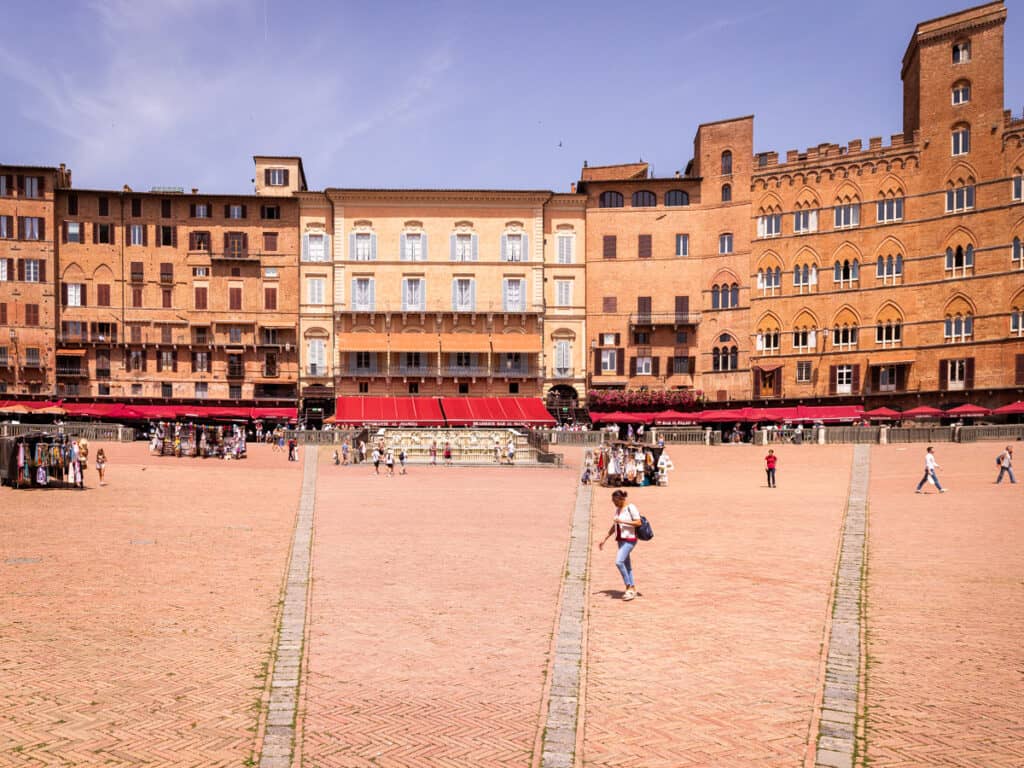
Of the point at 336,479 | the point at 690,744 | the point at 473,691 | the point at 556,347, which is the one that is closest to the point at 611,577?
the point at 473,691

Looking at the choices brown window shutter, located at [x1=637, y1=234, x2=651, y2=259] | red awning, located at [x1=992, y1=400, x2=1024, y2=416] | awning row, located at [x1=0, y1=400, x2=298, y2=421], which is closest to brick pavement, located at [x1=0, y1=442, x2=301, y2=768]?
awning row, located at [x1=0, y1=400, x2=298, y2=421]

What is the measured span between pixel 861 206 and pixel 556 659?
179 ft

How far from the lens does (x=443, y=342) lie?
200 feet

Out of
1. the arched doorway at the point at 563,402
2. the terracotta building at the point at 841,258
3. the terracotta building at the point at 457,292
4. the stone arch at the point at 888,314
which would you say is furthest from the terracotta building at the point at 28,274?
the stone arch at the point at 888,314

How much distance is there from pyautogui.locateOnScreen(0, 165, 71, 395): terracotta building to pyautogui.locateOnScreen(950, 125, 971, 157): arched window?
2274 inches

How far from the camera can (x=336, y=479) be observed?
31844mm

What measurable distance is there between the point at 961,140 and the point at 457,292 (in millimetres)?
33250

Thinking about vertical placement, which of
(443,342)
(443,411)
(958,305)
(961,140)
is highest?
(961,140)

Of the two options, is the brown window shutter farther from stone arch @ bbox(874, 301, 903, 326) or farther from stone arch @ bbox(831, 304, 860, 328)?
stone arch @ bbox(874, 301, 903, 326)

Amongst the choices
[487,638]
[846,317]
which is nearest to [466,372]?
[846,317]

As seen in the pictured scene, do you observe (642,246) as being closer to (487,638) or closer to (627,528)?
(627,528)

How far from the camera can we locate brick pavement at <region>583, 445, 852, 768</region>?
7.84 m

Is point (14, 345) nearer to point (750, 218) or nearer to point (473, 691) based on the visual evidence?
point (750, 218)

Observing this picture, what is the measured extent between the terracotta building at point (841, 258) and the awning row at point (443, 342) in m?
5.07
